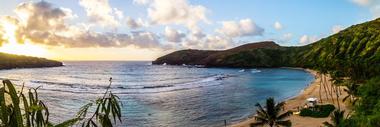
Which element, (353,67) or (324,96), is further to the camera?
(324,96)

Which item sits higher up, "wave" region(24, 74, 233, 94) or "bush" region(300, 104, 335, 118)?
"wave" region(24, 74, 233, 94)

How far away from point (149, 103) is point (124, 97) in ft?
55.9

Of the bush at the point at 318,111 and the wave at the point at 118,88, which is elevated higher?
the wave at the point at 118,88

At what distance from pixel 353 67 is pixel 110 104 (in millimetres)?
82990

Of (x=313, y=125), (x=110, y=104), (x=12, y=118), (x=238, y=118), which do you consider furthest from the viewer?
(x=238, y=118)

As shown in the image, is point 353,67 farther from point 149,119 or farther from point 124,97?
point 124,97

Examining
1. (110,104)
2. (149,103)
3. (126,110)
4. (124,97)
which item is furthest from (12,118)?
(124,97)

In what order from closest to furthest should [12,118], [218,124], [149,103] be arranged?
[12,118] → [218,124] → [149,103]

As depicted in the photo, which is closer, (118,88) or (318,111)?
(318,111)

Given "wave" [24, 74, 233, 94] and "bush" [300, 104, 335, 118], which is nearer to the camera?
"bush" [300, 104, 335, 118]

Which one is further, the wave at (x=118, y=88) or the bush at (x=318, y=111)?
the wave at (x=118, y=88)

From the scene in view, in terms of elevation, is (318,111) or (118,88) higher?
(118,88)

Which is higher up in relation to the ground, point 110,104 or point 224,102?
point 110,104

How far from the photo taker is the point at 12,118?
5.12 m
